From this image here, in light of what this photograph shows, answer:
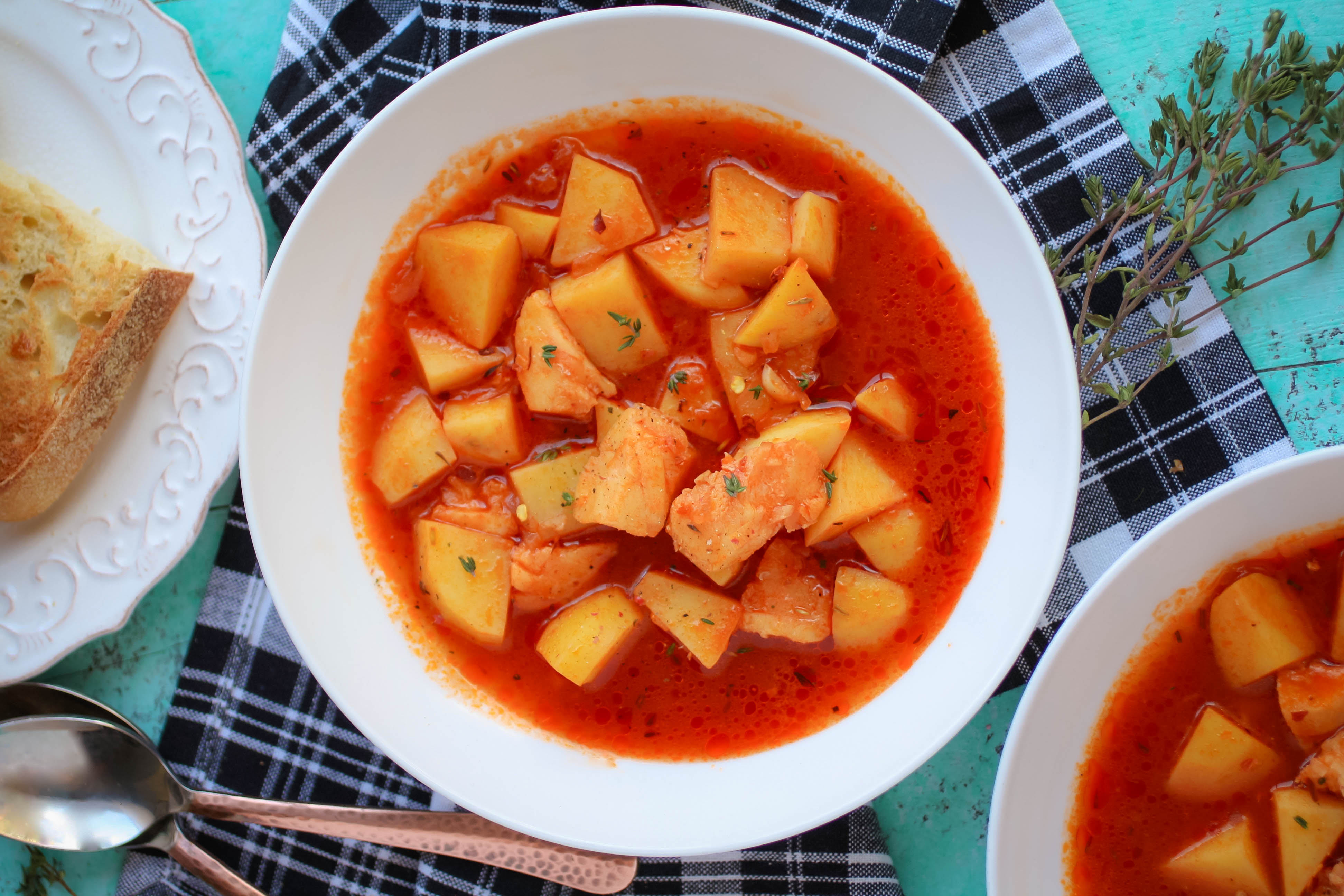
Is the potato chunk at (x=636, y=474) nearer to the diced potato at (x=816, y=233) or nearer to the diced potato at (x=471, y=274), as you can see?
the diced potato at (x=471, y=274)

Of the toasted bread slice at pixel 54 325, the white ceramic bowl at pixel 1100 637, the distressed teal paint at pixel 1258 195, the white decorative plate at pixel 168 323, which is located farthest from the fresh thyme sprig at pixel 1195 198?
the toasted bread slice at pixel 54 325

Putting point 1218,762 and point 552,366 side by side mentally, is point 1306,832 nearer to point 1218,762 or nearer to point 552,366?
point 1218,762

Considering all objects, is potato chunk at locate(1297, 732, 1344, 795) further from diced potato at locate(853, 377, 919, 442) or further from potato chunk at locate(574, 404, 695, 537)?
potato chunk at locate(574, 404, 695, 537)

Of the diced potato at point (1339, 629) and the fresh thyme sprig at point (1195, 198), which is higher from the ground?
the fresh thyme sprig at point (1195, 198)

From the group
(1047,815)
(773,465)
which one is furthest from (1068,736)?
(773,465)

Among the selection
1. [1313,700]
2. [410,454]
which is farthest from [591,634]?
[1313,700]

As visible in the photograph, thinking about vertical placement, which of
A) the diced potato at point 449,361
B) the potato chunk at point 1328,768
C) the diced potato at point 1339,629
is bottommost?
the potato chunk at point 1328,768

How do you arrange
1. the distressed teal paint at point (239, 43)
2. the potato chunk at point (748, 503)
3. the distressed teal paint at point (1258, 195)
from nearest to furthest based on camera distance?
the potato chunk at point (748, 503) → the distressed teal paint at point (1258, 195) → the distressed teal paint at point (239, 43)

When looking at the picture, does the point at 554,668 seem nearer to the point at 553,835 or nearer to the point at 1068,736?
the point at 553,835
